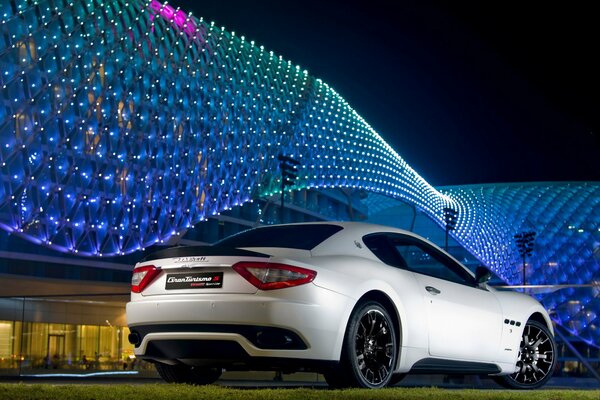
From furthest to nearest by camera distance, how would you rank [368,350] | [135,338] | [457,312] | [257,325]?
[457,312]
[135,338]
[368,350]
[257,325]

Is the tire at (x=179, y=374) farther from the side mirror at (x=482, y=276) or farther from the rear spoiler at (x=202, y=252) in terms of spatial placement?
the side mirror at (x=482, y=276)

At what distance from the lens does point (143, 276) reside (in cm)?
767

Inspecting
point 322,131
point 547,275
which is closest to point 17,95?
point 322,131

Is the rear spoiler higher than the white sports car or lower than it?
higher

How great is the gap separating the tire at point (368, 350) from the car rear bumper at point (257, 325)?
6.4 inches

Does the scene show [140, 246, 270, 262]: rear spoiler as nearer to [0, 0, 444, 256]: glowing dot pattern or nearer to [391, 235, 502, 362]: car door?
[391, 235, 502, 362]: car door

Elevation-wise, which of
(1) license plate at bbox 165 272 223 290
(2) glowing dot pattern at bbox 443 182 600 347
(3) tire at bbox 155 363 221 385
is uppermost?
(2) glowing dot pattern at bbox 443 182 600 347

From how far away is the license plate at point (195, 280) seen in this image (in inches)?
281

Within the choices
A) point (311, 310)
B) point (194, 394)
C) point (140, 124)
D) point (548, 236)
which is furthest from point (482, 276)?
point (548, 236)

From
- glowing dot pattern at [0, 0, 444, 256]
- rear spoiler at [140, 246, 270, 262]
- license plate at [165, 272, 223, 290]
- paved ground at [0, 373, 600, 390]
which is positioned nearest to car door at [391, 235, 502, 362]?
paved ground at [0, 373, 600, 390]

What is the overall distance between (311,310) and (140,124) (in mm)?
40108

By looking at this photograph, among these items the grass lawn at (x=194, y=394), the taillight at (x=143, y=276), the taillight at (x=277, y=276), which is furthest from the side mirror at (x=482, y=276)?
the taillight at (x=143, y=276)

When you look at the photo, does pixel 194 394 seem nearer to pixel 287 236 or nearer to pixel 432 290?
pixel 287 236

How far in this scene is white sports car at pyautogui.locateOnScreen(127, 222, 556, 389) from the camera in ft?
22.6
